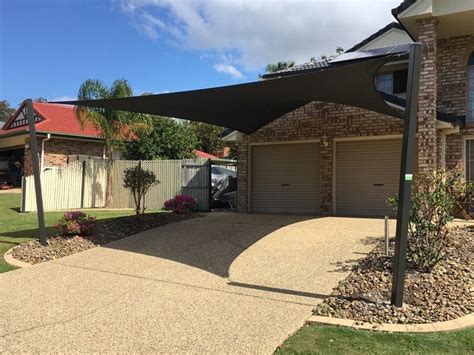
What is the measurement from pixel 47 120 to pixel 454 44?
64.0ft

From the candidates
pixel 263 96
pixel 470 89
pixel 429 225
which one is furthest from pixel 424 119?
pixel 429 225

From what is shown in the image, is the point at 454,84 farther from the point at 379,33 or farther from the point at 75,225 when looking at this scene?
the point at 75,225

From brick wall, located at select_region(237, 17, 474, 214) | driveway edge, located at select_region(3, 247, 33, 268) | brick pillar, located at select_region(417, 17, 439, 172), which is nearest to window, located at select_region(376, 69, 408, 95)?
brick wall, located at select_region(237, 17, 474, 214)

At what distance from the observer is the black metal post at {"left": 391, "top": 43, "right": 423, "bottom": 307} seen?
5348 millimetres

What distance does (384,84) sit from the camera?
14047 mm

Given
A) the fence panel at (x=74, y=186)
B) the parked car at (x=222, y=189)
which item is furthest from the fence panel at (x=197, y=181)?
the fence panel at (x=74, y=186)

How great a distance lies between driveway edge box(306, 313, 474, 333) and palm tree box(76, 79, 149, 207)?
1538cm

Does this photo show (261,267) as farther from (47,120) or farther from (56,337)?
(47,120)

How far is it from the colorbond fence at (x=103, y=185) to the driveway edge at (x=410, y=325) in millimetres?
11749

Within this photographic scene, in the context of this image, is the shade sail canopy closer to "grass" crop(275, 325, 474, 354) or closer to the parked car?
"grass" crop(275, 325, 474, 354)

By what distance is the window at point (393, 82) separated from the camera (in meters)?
13.7

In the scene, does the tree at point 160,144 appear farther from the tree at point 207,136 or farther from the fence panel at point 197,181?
the tree at point 207,136

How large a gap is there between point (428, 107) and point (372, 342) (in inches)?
314

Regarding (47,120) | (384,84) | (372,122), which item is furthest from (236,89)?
(47,120)
